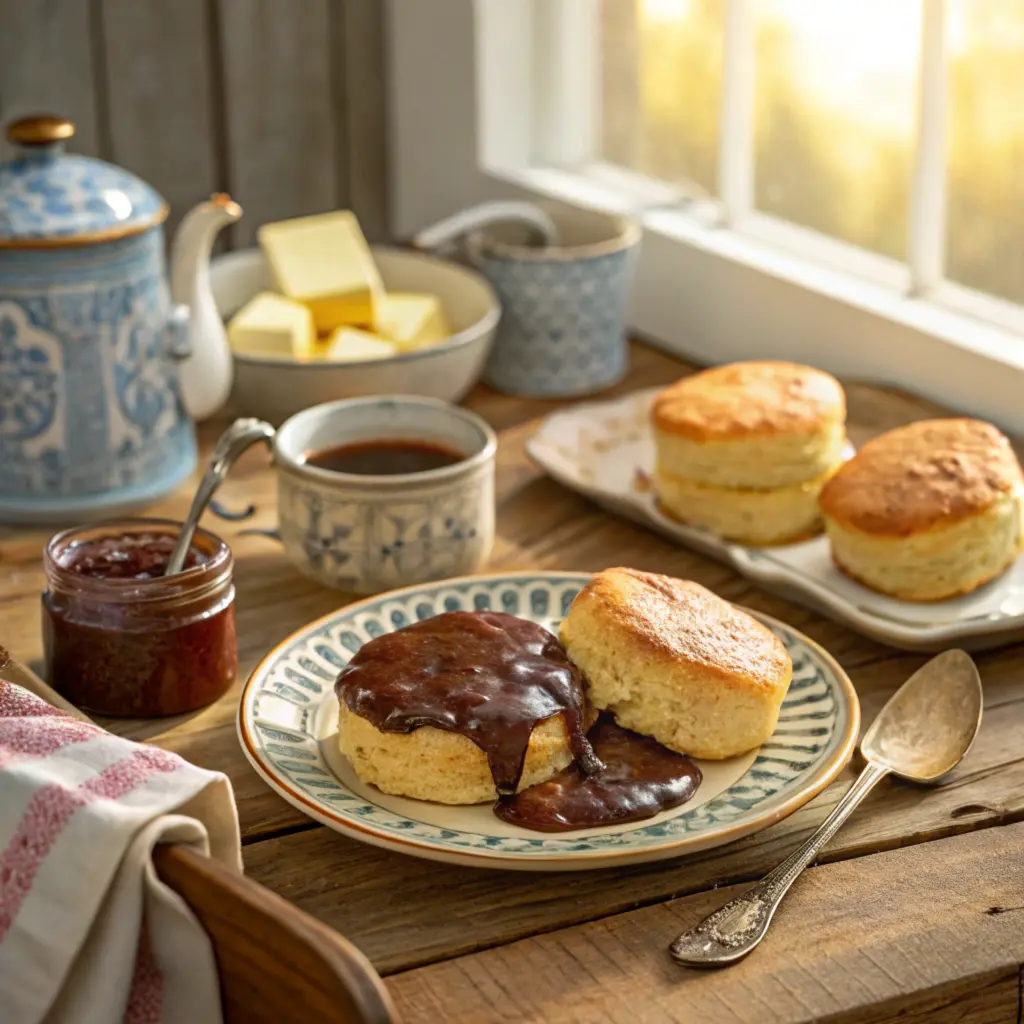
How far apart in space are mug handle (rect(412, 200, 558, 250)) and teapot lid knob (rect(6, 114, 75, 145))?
472 mm

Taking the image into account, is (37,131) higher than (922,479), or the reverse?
(37,131)

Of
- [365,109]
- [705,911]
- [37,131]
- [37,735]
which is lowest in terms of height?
[705,911]

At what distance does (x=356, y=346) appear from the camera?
1572 mm

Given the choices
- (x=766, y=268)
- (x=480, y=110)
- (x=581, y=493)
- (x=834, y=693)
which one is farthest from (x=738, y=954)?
(x=480, y=110)

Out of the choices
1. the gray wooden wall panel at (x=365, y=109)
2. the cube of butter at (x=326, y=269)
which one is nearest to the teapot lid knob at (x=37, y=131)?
the cube of butter at (x=326, y=269)

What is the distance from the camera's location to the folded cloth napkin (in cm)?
76

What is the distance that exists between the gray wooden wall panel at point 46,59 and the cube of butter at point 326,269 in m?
0.47

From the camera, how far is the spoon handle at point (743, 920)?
82 cm

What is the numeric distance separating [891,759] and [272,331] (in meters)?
0.80

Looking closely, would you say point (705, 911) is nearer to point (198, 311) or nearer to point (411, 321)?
point (198, 311)

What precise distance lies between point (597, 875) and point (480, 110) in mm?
1334

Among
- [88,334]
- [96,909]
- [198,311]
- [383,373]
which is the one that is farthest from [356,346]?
[96,909]

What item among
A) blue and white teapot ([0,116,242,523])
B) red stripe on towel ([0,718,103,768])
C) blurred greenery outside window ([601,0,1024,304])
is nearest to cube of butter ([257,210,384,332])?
blue and white teapot ([0,116,242,523])

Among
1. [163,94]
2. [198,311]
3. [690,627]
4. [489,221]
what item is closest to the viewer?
[690,627]
